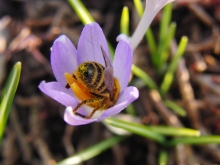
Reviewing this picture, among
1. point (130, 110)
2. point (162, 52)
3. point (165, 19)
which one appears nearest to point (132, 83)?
point (130, 110)

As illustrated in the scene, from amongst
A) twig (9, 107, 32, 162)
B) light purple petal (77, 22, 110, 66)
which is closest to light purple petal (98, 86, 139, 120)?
light purple petal (77, 22, 110, 66)

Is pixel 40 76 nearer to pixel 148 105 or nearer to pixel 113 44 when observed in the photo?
pixel 113 44

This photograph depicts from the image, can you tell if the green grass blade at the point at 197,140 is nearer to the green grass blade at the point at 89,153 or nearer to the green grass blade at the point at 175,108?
the green grass blade at the point at 175,108

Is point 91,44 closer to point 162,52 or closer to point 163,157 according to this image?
point 162,52

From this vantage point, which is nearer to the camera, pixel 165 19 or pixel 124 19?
pixel 124 19

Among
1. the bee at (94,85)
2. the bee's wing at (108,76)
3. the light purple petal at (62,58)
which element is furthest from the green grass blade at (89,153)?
the bee's wing at (108,76)

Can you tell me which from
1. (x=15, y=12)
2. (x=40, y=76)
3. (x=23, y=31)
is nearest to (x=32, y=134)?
(x=40, y=76)
